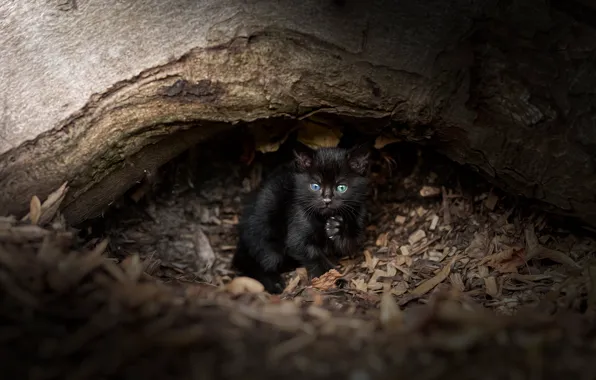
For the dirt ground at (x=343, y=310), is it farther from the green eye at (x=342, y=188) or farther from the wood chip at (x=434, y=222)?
the green eye at (x=342, y=188)

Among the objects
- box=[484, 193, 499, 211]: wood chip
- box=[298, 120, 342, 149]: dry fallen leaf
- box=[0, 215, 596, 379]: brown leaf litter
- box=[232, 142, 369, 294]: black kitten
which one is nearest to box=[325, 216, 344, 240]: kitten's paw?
box=[232, 142, 369, 294]: black kitten

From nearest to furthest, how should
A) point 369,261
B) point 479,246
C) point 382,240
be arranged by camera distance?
point 479,246, point 369,261, point 382,240

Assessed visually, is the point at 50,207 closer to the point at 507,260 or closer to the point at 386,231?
the point at 386,231

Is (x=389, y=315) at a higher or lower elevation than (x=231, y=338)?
lower

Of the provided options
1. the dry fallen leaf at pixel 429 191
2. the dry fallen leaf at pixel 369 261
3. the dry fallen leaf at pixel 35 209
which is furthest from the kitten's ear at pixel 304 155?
the dry fallen leaf at pixel 35 209

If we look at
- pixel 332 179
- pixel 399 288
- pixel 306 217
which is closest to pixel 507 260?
pixel 399 288
